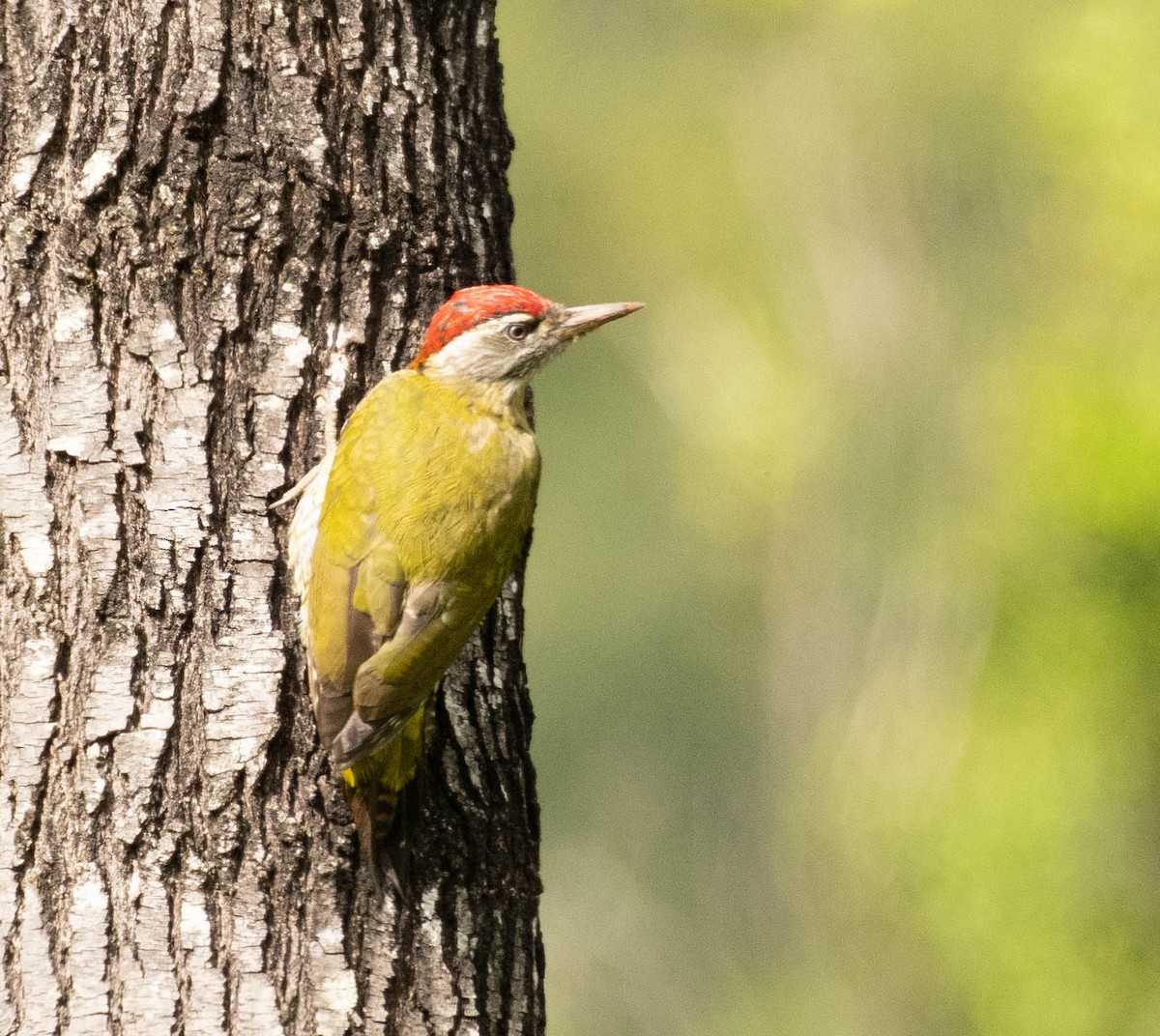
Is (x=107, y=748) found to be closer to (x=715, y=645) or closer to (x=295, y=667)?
(x=295, y=667)

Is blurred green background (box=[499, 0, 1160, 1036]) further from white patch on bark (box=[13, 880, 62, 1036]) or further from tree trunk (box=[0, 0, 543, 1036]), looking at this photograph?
white patch on bark (box=[13, 880, 62, 1036])

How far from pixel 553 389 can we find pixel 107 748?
14.2m

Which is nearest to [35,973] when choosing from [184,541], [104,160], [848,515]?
[184,541]

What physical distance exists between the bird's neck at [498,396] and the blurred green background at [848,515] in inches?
117

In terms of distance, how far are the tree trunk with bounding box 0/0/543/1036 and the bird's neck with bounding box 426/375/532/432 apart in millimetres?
581

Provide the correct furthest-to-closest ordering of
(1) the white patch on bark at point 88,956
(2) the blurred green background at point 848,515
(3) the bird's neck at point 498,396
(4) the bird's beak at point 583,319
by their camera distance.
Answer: (2) the blurred green background at point 848,515 < (4) the bird's beak at point 583,319 < (3) the bird's neck at point 498,396 < (1) the white patch on bark at point 88,956

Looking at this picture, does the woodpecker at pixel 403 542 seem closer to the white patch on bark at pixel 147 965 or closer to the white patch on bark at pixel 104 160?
the white patch on bark at pixel 147 965

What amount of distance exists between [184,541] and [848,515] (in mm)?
9186

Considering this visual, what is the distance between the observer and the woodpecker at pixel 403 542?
115 inches

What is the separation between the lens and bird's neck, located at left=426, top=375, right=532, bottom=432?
359 centimetres

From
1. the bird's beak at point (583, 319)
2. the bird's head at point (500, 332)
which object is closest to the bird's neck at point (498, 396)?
the bird's head at point (500, 332)

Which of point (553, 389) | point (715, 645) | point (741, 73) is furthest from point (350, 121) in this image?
point (553, 389)

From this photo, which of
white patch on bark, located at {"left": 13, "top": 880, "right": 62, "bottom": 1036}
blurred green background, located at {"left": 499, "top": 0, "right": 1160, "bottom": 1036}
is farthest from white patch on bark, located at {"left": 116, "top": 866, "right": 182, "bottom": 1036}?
blurred green background, located at {"left": 499, "top": 0, "right": 1160, "bottom": 1036}

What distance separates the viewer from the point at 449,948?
2.95 metres
